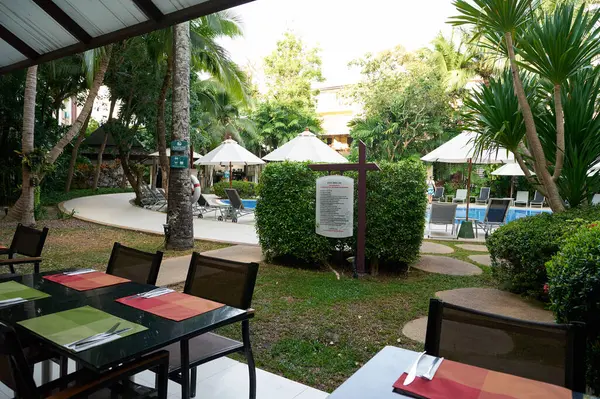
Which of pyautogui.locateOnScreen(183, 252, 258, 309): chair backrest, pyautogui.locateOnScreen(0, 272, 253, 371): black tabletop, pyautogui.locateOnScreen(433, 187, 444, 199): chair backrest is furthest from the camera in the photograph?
pyautogui.locateOnScreen(433, 187, 444, 199): chair backrest

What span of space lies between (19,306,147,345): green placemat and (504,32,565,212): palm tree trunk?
4.75 metres

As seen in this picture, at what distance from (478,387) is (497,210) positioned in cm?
938

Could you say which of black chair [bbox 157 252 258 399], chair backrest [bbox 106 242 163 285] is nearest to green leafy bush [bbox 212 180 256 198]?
chair backrest [bbox 106 242 163 285]

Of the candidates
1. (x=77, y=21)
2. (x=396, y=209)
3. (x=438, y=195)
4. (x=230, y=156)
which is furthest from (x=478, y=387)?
(x=438, y=195)

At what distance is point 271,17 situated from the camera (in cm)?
3862

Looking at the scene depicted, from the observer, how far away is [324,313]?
4.30 m

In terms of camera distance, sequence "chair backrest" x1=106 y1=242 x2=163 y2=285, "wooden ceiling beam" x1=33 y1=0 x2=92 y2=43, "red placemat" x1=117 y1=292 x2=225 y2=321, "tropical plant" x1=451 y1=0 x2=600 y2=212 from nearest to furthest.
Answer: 1. "red placemat" x1=117 y1=292 x2=225 y2=321
2. "chair backrest" x1=106 y1=242 x2=163 y2=285
3. "wooden ceiling beam" x1=33 y1=0 x2=92 y2=43
4. "tropical plant" x1=451 y1=0 x2=600 y2=212

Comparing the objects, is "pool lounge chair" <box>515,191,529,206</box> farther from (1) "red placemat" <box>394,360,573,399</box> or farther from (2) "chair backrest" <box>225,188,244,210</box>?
(1) "red placemat" <box>394,360,573,399</box>

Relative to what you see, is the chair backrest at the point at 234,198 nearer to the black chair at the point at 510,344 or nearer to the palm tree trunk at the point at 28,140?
the palm tree trunk at the point at 28,140

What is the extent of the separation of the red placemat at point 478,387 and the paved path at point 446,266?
4.91 metres

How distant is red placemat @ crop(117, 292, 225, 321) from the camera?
213 centimetres

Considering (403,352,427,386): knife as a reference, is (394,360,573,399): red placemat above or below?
below

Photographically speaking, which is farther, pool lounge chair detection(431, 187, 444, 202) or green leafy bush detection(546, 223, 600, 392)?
pool lounge chair detection(431, 187, 444, 202)

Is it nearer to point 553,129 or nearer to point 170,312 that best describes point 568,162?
point 553,129
